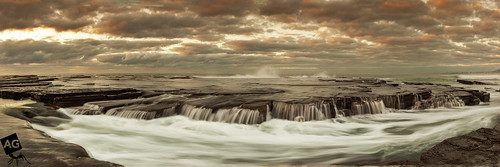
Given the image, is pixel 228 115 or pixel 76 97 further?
pixel 76 97

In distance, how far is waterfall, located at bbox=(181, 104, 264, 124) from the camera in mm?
14859

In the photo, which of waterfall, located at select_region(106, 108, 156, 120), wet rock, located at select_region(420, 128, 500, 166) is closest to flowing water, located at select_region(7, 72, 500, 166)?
waterfall, located at select_region(106, 108, 156, 120)

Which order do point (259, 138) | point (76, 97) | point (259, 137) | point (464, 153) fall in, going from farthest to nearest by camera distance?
point (76, 97) → point (259, 137) → point (259, 138) → point (464, 153)

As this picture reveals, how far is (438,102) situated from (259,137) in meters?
16.2

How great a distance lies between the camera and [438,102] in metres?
21.9

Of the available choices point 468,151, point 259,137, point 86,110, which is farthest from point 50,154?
point 86,110

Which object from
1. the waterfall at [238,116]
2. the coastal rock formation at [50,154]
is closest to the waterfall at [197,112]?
the waterfall at [238,116]

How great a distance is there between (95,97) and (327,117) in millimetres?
15555

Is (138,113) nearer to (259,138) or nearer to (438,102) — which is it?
(259,138)

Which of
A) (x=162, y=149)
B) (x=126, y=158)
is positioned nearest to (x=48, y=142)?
(x=126, y=158)

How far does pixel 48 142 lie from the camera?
24.4 ft

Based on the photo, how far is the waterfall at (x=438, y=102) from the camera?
69.4ft

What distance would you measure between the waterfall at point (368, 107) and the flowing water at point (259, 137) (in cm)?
18

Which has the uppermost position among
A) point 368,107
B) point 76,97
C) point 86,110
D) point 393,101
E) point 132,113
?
point 76,97
